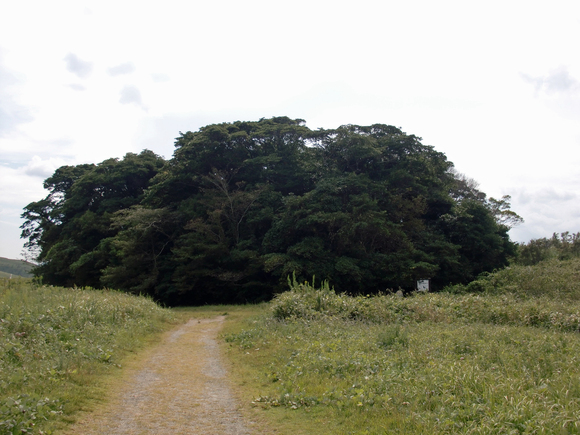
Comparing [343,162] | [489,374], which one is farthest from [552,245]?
[489,374]

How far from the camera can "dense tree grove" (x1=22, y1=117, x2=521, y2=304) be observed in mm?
26422

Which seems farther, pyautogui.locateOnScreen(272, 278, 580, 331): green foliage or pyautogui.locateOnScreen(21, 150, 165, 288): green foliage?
pyautogui.locateOnScreen(21, 150, 165, 288): green foliage

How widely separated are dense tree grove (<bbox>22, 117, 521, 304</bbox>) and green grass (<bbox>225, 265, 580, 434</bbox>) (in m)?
14.1

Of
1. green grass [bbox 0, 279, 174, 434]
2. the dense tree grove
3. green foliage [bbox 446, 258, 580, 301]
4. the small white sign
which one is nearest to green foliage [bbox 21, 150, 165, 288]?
the dense tree grove

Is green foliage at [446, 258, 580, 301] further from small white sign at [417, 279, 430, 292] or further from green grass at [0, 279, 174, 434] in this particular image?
green grass at [0, 279, 174, 434]

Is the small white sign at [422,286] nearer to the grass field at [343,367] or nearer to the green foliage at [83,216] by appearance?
the grass field at [343,367]

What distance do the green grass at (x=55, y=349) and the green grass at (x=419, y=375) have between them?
2581mm

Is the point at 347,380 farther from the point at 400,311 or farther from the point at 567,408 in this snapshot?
the point at 400,311

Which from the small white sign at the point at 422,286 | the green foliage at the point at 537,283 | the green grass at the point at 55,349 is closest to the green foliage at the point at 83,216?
the green grass at the point at 55,349

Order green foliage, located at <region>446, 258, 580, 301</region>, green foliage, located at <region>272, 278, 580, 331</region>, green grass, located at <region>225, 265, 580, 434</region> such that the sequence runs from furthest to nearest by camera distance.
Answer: green foliage, located at <region>446, 258, 580, 301</region>
green foliage, located at <region>272, 278, 580, 331</region>
green grass, located at <region>225, 265, 580, 434</region>

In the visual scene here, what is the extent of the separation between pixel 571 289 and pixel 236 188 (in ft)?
70.1

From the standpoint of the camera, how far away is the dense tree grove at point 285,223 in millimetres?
26422

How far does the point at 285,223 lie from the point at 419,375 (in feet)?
69.0

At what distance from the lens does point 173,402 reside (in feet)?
20.0
